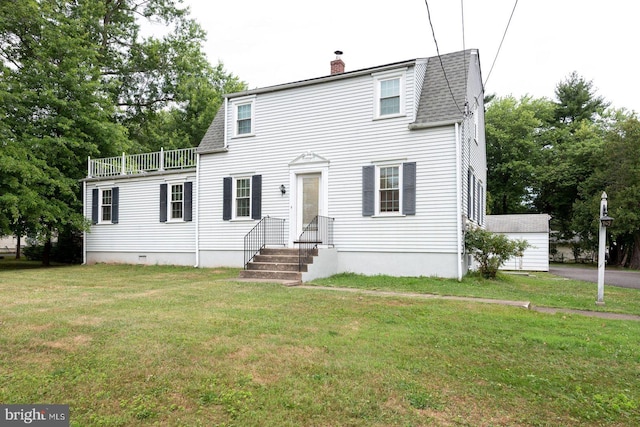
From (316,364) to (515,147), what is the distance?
34.2 meters

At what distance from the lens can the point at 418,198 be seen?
1091 cm

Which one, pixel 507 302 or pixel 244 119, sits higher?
pixel 244 119

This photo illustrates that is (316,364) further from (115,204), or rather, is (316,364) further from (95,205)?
(95,205)

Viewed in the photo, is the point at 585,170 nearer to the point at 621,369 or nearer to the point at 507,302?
the point at 507,302

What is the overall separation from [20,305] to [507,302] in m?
8.49

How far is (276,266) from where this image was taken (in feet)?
34.1

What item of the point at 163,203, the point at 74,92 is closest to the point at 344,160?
A: the point at 163,203

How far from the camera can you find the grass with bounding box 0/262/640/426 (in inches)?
118

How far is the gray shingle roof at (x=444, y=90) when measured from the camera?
35.3ft

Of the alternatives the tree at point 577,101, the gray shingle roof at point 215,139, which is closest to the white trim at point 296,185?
the gray shingle roof at point 215,139

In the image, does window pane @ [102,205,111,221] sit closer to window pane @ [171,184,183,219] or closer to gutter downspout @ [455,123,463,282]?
window pane @ [171,184,183,219]

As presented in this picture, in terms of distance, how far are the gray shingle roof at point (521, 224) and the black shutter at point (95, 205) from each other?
19194 mm

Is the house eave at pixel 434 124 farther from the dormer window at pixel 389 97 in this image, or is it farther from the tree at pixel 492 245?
the tree at pixel 492 245

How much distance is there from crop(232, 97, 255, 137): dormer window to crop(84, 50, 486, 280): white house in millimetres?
35
